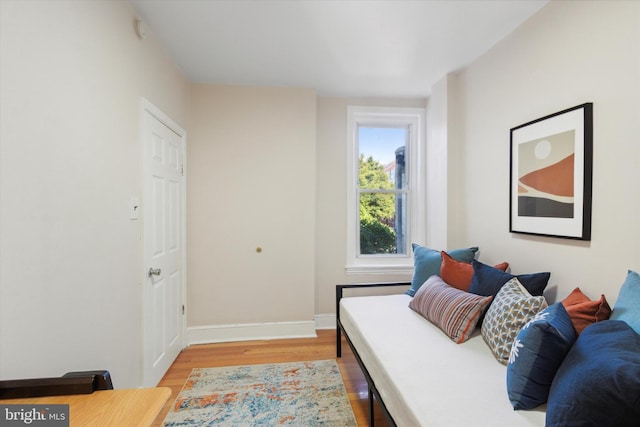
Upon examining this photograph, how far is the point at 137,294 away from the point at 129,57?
4.98 ft

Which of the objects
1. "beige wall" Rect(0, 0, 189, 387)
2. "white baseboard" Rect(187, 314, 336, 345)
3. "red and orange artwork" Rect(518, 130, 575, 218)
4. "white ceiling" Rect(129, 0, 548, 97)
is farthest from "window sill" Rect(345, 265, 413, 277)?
"beige wall" Rect(0, 0, 189, 387)

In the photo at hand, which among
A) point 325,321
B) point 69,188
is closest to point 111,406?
point 69,188

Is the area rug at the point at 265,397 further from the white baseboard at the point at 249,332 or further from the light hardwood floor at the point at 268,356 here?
the white baseboard at the point at 249,332

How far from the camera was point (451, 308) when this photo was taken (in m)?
1.87

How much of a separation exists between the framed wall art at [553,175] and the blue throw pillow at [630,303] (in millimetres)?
360

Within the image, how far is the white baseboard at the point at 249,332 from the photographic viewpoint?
3057 millimetres

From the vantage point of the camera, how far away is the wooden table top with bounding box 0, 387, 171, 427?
844 millimetres

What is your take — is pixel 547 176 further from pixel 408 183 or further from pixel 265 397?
pixel 265 397

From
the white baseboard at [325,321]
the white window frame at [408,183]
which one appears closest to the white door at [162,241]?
the white baseboard at [325,321]

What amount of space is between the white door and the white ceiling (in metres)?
0.64

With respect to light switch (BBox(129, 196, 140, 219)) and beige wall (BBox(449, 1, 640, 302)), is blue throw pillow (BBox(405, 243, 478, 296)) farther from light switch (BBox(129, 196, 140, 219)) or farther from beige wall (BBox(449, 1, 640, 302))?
light switch (BBox(129, 196, 140, 219))

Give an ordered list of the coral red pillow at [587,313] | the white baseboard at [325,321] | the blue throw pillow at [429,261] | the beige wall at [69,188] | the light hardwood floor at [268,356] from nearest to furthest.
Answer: the beige wall at [69,188] < the coral red pillow at [587,313] < the light hardwood floor at [268,356] < the blue throw pillow at [429,261] < the white baseboard at [325,321]

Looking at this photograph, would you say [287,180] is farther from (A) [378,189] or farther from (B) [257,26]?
(B) [257,26]

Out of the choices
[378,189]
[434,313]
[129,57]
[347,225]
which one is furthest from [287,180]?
[434,313]
